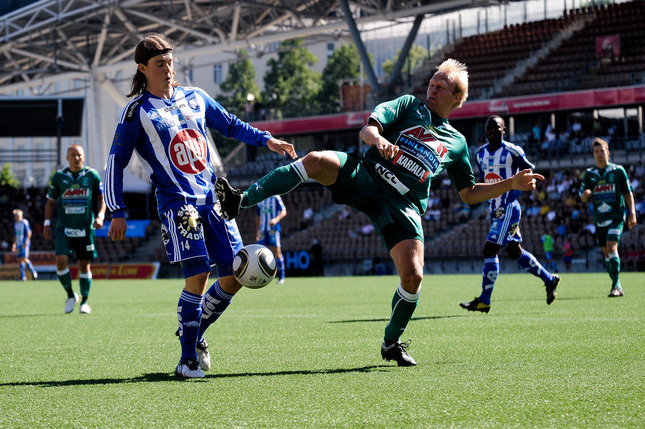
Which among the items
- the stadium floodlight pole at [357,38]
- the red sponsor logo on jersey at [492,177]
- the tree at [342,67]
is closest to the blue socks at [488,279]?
the red sponsor logo on jersey at [492,177]

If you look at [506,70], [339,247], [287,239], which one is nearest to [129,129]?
[339,247]

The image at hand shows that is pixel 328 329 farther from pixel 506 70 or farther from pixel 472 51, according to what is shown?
pixel 472 51

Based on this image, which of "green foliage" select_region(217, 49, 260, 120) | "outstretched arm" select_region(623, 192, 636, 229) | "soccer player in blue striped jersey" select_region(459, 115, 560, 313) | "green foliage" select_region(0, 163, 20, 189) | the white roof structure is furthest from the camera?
"green foliage" select_region(0, 163, 20, 189)

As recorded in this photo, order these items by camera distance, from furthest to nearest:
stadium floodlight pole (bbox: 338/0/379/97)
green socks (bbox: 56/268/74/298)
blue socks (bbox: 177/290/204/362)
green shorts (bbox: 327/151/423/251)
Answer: stadium floodlight pole (bbox: 338/0/379/97) → green socks (bbox: 56/268/74/298) → green shorts (bbox: 327/151/423/251) → blue socks (bbox: 177/290/204/362)

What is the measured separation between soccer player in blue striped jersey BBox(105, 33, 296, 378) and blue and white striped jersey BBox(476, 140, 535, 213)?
5.02m

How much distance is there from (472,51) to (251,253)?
37.7m

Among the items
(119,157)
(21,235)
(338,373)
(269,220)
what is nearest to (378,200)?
(338,373)

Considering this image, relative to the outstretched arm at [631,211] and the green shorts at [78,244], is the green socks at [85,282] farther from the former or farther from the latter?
the outstretched arm at [631,211]

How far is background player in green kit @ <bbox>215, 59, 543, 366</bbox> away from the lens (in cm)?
566

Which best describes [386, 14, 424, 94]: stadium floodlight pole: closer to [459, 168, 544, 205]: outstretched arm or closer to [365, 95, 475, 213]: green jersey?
[459, 168, 544, 205]: outstretched arm

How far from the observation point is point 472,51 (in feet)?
137

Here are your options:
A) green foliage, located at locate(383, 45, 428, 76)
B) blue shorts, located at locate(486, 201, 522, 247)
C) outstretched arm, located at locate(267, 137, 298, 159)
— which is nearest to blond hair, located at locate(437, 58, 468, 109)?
outstretched arm, located at locate(267, 137, 298, 159)

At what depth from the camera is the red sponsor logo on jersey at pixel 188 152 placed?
5.79 metres

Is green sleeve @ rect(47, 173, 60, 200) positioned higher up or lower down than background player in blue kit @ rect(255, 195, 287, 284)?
higher up
